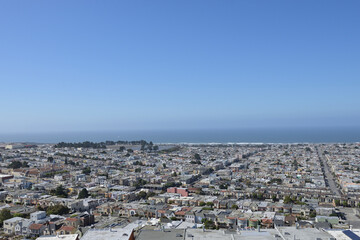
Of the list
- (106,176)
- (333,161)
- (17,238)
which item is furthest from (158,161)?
(17,238)

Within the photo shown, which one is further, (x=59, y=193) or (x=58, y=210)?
(x=59, y=193)

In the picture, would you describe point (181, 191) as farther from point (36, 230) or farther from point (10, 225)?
point (10, 225)

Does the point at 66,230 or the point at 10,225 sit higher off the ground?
the point at 66,230

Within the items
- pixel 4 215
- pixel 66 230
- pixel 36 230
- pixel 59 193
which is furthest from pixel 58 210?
pixel 59 193

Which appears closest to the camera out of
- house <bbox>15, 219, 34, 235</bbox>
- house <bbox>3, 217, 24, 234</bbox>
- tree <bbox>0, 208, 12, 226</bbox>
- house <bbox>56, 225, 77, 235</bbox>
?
house <bbox>56, 225, 77, 235</bbox>

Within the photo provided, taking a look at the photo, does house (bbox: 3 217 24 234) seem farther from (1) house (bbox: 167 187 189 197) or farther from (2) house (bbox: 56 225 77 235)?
(1) house (bbox: 167 187 189 197)

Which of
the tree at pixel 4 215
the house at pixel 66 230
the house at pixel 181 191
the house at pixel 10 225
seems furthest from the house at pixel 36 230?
the house at pixel 181 191

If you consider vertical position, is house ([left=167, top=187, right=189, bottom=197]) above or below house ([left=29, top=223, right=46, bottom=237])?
above

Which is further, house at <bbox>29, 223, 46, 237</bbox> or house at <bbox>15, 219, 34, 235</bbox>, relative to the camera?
house at <bbox>15, 219, 34, 235</bbox>

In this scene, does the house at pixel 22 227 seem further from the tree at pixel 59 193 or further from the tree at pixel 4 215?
the tree at pixel 59 193

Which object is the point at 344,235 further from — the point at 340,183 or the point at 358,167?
the point at 358,167

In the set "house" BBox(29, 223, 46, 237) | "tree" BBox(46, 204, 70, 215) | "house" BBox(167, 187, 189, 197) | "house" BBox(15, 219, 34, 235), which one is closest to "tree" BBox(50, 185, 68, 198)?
"tree" BBox(46, 204, 70, 215)
